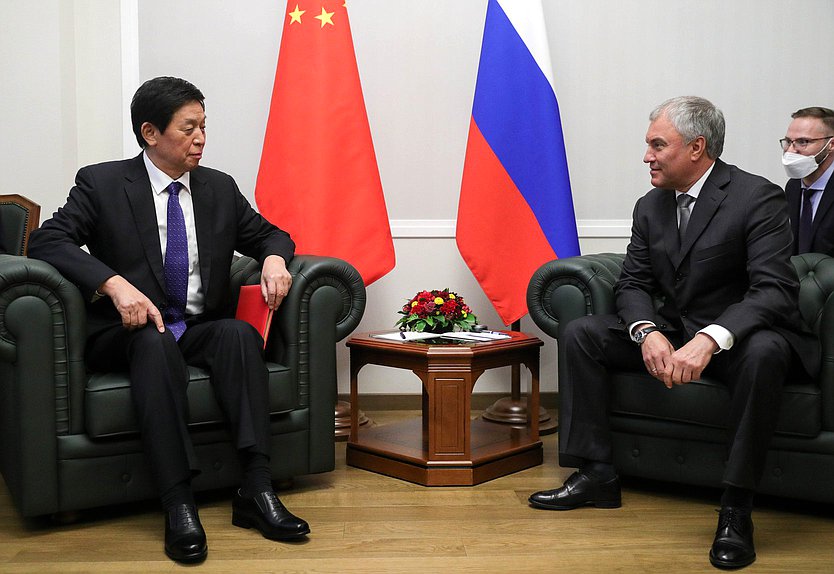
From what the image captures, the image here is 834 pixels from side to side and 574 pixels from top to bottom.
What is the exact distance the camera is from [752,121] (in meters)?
3.88

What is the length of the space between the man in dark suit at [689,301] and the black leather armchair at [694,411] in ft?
0.22

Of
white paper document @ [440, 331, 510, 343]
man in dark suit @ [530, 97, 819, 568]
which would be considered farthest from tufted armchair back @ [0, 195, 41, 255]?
man in dark suit @ [530, 97, 819, 568]

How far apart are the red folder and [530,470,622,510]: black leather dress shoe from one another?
3.14ft

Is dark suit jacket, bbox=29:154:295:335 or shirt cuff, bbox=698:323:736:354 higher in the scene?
dark suit jacket, bbox=29:154:295:335

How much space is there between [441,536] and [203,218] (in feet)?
3.96

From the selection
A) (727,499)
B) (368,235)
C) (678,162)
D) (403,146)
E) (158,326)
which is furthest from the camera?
(403,146)

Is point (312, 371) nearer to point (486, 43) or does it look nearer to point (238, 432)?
point (238, 432)

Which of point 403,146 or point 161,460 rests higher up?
point 403,146

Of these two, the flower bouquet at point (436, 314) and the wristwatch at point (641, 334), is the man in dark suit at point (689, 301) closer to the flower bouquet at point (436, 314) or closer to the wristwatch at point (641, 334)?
the wristwatch at point (641, 334)

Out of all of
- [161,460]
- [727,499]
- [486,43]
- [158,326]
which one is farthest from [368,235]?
[727,499]

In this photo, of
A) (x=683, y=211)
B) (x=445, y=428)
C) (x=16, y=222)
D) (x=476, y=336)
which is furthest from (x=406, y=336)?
(x=16, y=222)

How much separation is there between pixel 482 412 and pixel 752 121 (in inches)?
73.1

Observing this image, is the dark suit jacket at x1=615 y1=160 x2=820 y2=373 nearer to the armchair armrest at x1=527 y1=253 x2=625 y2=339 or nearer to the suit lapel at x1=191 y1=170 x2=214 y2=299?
the armchair armrest at x1=527 y1=253 x2=625 y2=339

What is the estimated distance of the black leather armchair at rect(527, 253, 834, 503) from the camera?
2258 mm
